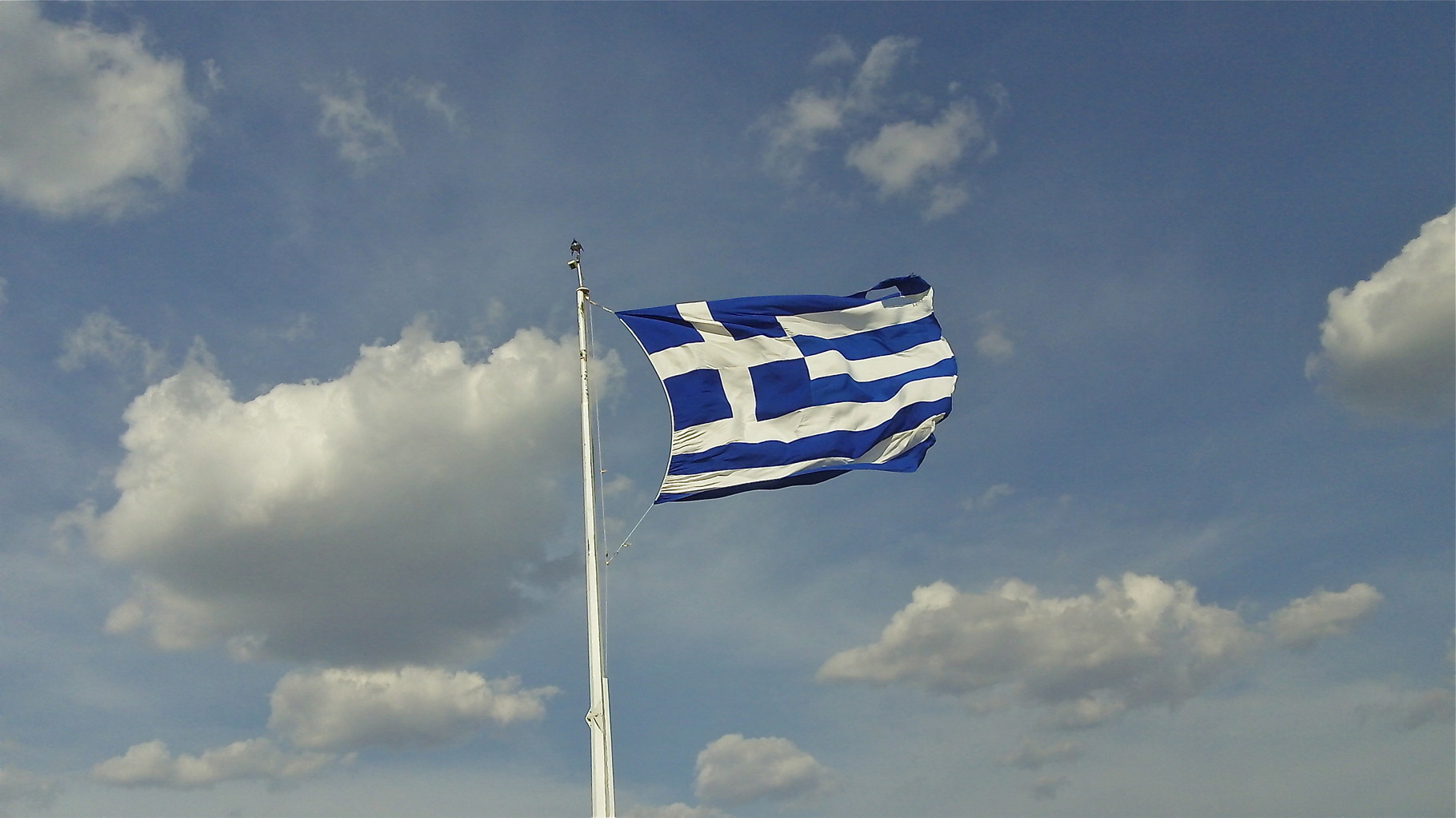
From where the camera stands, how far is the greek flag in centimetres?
3344

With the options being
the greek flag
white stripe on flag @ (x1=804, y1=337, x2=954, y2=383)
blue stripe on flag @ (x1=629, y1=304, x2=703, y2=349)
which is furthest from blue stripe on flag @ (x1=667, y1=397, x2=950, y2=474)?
blue stripe on flag @ (x1=629, y1=304, x2=703, y2=349)

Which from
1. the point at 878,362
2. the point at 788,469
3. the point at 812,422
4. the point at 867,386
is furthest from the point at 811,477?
the point at 878,362

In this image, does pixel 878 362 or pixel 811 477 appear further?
pixel 878 362

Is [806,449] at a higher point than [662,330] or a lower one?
lower

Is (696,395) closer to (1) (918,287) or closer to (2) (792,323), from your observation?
(2) (792,323)

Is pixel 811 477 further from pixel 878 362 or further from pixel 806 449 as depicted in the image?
pixel 878 362

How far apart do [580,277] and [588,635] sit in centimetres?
1131

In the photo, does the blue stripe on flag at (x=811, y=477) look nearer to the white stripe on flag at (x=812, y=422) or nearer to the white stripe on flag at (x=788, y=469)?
the white stripe on flag at (x=788, y=469)

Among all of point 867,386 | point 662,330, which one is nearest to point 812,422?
point 867,386

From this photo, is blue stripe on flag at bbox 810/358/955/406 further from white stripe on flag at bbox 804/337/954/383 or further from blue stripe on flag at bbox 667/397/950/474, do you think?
blue stripe on flag at bbox 667/397/950/474

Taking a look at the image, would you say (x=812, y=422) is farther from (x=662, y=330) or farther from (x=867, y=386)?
(x=662, y=330)

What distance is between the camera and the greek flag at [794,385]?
110 feet

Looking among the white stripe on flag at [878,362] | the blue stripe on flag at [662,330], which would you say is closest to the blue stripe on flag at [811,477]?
the white stripe on flag at [878,362]

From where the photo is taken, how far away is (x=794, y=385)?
36.0 meters
